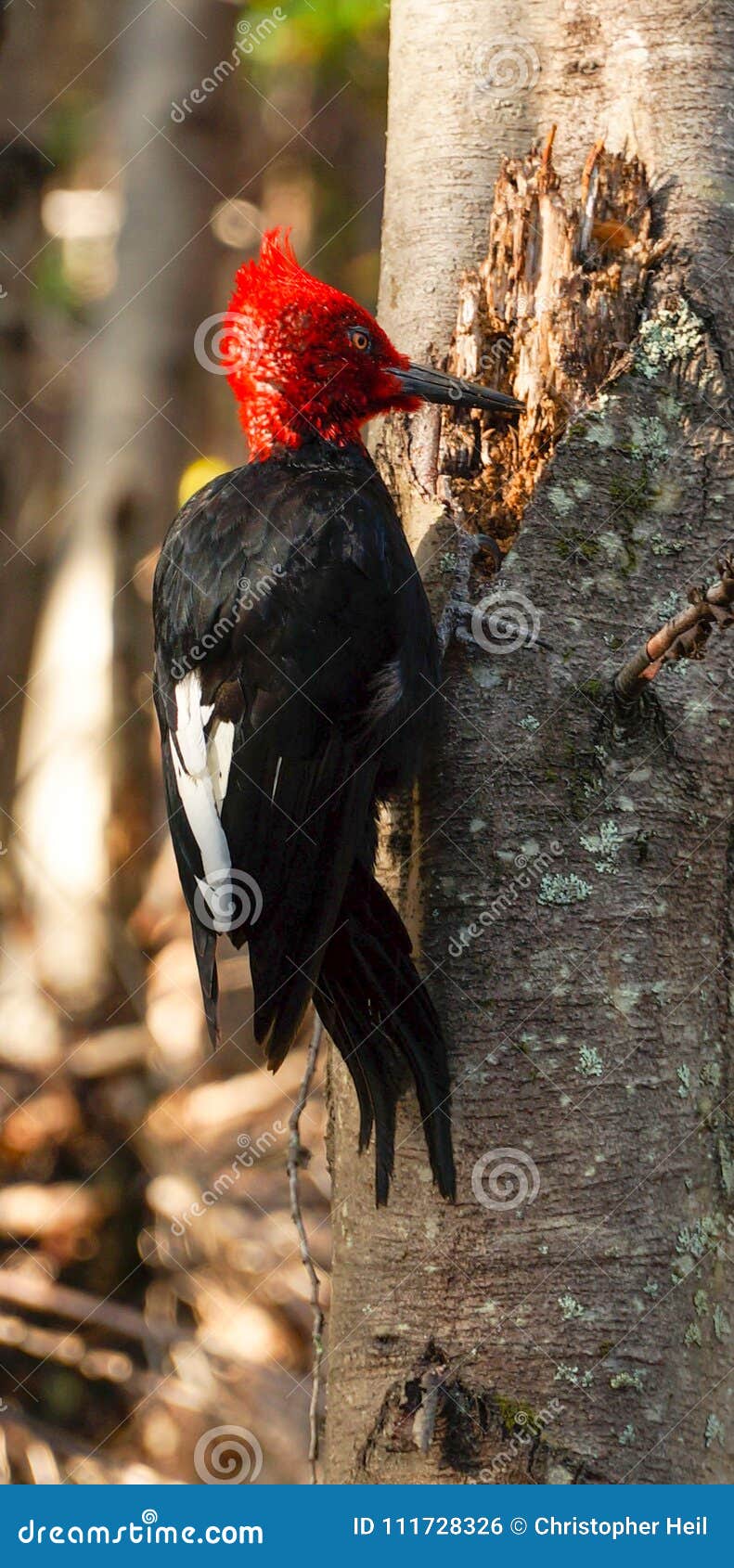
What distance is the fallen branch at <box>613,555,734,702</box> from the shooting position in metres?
1.39

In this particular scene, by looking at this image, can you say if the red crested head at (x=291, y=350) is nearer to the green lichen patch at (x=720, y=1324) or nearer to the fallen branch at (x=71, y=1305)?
the green lichen patch at (x=720, y=1324)

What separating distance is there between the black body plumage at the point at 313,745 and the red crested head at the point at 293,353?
0.19 m

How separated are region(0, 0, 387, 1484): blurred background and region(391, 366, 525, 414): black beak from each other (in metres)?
2.79

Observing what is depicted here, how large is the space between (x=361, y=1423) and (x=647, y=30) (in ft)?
6.44

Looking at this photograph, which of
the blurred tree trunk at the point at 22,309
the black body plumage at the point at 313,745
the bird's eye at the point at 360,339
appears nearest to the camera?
the black body plumage at the point at 313,745

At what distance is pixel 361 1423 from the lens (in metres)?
1.67

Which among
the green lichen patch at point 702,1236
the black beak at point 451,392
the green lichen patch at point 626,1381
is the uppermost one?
the black beak at point 451,392

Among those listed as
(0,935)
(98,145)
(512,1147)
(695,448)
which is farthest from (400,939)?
(98,145)

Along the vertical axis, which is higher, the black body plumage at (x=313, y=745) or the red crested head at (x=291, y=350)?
the red crested head at (x=291, y=350)

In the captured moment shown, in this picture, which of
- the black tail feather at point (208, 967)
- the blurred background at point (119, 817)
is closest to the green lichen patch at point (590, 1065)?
the black tail feather at point (208, 967)

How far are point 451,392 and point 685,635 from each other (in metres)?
0.67

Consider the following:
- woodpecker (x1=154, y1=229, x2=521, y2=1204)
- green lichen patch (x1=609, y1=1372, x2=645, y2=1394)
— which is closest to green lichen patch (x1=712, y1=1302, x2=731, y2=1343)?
green lichen patch (x1=609, y1=1372, x2=645, y2=1394)

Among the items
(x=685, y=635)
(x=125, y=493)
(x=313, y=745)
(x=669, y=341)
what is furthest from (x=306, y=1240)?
(x=125, y=493)

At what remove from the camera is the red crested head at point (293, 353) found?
7.36ft
